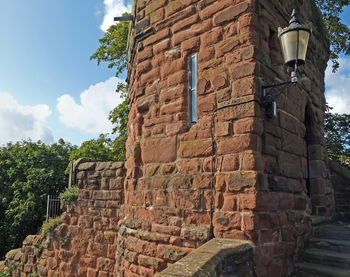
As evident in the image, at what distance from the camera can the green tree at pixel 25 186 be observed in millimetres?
13680

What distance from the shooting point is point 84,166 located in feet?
17.9

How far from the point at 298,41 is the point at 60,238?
17.2 feet

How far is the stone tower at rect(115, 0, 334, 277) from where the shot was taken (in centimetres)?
279

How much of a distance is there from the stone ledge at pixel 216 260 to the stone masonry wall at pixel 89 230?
8.27 ft

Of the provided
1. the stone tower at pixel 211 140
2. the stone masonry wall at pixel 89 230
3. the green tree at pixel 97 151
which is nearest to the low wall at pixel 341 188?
the stone tower at pixel 211 140

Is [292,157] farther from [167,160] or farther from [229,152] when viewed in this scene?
[167,160]

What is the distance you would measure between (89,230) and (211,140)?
3.28 m

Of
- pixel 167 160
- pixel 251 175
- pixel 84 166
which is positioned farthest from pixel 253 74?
pixel 84 166

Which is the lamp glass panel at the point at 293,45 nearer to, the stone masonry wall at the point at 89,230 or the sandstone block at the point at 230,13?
the sandstone block at the point at 230,13

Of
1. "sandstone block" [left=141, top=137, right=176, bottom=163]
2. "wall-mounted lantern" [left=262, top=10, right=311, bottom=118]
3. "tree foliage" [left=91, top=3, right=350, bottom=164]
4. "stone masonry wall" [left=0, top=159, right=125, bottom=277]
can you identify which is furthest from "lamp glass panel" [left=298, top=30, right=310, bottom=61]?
"tree foliage" [left=91, top=3, right=350, bottom=164]

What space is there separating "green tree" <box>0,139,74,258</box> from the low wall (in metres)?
12.8

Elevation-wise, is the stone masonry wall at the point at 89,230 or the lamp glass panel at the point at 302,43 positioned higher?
the lamp glass panel at the point at 302,43

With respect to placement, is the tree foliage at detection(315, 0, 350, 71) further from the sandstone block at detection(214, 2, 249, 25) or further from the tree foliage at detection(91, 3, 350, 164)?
the sandstone block at detection(214, 2, 249, 25)

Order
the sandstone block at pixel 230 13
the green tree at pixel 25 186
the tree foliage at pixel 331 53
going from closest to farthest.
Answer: the sandstone block at pixel 230 13
the tree foliage at pixel 331 53
the green tree at pixel 25 186
